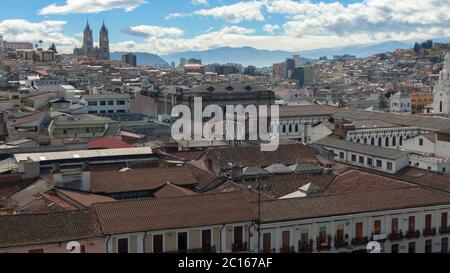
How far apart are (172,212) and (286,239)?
4.62 m

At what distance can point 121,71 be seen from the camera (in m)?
166

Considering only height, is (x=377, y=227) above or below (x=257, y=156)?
below

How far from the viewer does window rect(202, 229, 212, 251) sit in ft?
70.9

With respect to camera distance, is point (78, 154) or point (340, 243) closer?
point (340, 243)

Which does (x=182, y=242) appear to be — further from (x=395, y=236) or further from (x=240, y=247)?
(x=395, y=236)

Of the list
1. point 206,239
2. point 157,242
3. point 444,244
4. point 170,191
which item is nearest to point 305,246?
point 206,239

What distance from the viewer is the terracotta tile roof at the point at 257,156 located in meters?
36.4

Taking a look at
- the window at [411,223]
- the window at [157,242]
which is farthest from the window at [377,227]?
the window at [157,242]

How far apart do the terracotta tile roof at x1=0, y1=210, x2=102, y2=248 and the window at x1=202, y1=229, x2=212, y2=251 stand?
3.79m

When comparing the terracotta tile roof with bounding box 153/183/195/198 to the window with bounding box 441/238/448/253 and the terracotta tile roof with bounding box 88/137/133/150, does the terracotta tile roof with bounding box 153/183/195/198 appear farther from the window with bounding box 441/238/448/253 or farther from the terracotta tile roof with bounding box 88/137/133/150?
the terracotta tile roof with bounding box 88/137/133/150

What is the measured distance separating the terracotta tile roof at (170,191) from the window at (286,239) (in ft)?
20.9

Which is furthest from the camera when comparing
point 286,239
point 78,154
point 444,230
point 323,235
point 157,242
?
point 78,154

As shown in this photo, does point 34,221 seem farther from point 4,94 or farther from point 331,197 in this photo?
point 4,94

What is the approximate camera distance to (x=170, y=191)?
28.1 m
